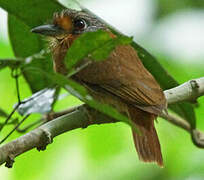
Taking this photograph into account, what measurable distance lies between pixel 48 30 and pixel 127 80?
1.89 ft

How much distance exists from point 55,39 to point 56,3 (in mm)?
304

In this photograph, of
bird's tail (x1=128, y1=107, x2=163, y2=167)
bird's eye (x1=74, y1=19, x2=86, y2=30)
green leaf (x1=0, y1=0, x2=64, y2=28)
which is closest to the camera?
bird's tail (x1=128, y1=107, x2=163, y2=167)

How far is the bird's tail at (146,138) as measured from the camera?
278 centimetres

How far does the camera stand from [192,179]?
3699 millimetres

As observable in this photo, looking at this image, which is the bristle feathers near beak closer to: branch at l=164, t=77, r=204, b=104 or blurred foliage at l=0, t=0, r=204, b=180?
blurred foliage at l=0, t=0, r=204, b=180

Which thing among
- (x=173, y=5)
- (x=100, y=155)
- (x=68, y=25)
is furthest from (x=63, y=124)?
(x=173, y=5)

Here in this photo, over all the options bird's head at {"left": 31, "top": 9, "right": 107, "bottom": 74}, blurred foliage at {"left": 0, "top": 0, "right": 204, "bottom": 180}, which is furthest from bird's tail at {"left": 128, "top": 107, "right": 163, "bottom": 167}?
blurred foliage at {"left": 0, "top": 0, "right": 204, "bottom": 180}

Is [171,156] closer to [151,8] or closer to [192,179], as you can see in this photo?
[192,179]

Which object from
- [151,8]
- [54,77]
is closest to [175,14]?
[151,8]

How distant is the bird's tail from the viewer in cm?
278

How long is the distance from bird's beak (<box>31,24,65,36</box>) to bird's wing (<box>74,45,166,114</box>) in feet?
1.09

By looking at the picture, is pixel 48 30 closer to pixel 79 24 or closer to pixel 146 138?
pixel 79 24

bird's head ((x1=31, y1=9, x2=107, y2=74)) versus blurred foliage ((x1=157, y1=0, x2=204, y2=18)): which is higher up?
bird's head ((x1=31, y1=9, x2=107, y2=74))

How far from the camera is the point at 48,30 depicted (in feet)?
10.1
